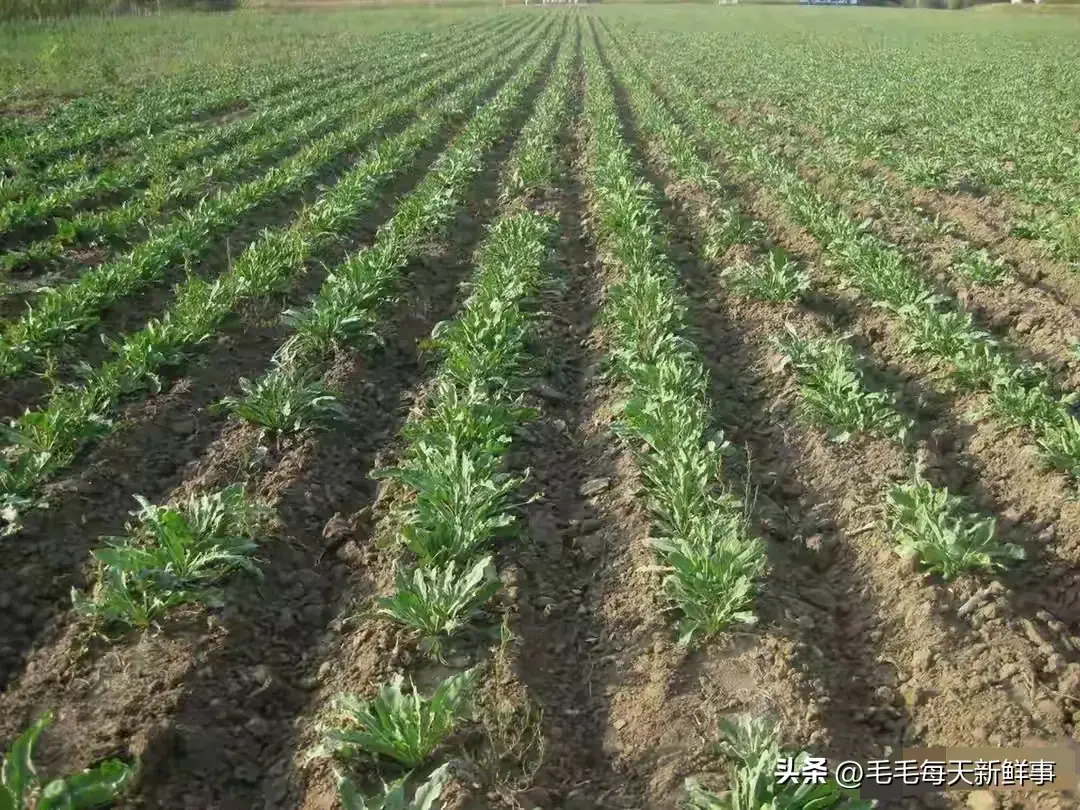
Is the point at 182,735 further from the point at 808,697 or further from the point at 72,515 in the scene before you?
the point at 808,697

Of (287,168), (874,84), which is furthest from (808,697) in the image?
(874,84)

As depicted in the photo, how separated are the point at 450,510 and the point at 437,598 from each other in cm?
72

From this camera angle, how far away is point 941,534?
4648 millimetres

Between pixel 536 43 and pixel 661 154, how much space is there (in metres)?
27.7

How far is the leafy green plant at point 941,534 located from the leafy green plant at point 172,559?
3476mm

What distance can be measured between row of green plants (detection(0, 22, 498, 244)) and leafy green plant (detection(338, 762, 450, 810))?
329 inches

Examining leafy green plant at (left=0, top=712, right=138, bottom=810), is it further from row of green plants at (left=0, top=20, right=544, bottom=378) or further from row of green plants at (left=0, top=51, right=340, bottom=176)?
row of green plants at (left=0, top=51, right=340, bottom=176)

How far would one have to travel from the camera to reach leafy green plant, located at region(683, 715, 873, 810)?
10.8ft

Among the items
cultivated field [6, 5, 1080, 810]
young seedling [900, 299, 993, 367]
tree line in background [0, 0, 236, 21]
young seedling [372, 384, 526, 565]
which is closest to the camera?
cultivated field [6, 5, 1080, 810]

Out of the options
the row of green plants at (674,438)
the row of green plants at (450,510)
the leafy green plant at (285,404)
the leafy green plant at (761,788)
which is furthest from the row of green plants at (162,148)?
the leafy green plant at (761,788)

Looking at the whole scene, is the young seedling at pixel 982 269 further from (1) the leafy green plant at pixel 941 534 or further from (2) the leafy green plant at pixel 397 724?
(2) the leafy green plant at pixel 397 724

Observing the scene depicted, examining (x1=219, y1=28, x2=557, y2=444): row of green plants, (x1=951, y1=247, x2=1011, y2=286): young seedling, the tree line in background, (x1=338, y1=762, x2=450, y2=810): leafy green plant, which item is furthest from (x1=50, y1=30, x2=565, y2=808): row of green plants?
the tree line in background

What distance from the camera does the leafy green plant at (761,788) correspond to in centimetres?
328

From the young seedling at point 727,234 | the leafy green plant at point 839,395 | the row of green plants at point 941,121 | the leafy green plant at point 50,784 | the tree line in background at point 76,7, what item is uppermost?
the tree line in background at point 76,7
